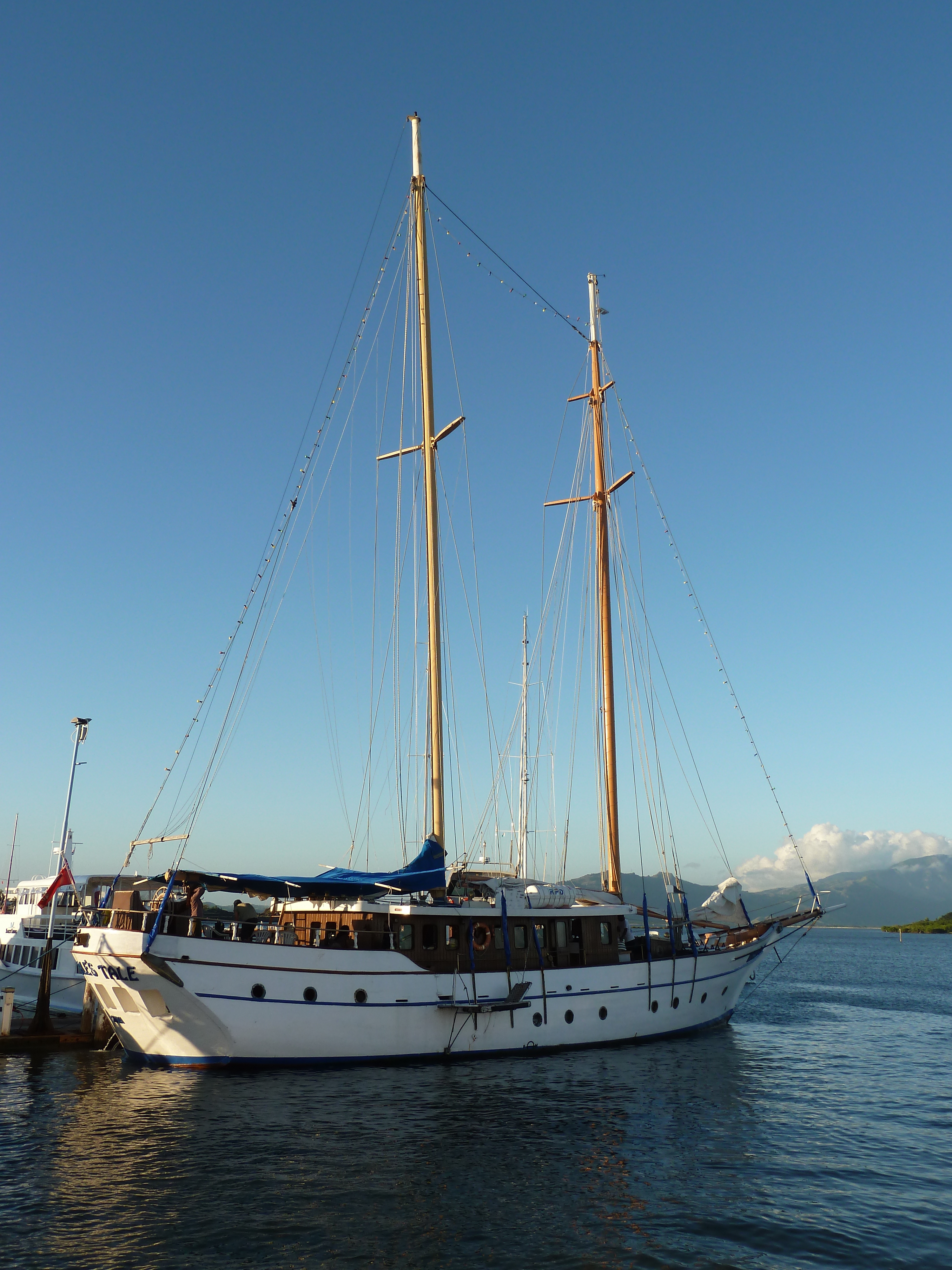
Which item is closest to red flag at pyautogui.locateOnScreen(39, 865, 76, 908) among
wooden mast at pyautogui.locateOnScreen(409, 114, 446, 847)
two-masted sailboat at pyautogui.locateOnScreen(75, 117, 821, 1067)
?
two-masted sailboat at pyautogui.locateOnScreen(75, 117, 821, 1067)

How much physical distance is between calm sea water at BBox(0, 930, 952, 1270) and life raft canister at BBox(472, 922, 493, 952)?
3.30 meters

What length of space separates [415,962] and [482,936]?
105 inches

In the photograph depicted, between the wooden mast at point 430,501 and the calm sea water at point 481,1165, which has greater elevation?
the wooden mast at point 430,501

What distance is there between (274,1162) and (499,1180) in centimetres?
425

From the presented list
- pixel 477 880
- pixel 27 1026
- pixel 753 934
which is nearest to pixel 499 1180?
pixel 477 880

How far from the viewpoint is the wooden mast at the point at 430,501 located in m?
29.2

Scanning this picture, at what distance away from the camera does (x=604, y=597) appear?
38562 mm

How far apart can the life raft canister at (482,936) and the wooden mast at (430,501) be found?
9.03ft

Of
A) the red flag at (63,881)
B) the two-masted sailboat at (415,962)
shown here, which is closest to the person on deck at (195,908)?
the two-masted sailboat at (415,962)

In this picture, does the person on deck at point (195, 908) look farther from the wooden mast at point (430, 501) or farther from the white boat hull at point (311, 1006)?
the wooden mast at point (430, 501)

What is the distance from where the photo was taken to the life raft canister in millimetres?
27250

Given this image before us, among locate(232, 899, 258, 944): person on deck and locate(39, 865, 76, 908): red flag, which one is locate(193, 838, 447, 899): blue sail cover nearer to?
locate(232, 899, 258, 944): person on deck

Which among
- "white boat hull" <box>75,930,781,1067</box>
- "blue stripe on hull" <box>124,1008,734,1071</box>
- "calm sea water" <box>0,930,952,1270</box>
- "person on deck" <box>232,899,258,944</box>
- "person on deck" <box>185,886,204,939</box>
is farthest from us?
"person on deck" <box>232,899,258,944</box>

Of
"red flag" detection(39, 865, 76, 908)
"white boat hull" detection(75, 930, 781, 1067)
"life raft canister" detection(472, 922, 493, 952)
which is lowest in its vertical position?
"white boat hull" detection(75, 930, 781, 1067)
